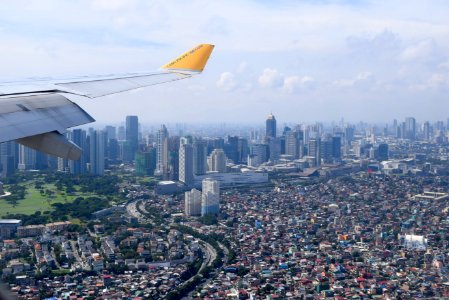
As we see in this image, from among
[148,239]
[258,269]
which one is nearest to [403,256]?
[258,269]

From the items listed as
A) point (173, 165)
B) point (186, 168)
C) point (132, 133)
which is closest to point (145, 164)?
point (173, 165)

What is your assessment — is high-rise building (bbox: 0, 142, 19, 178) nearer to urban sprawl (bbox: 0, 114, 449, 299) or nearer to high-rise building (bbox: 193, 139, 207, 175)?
urban sprawl (bbox: 0, 114, 449, 299)

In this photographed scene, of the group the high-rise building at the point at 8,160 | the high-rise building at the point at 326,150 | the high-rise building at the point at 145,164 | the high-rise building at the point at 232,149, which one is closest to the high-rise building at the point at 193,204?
the high-rise building at the point at 8,160

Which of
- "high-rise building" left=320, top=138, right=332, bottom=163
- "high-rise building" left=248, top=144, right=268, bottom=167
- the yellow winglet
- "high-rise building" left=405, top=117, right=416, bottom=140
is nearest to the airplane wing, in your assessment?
the yellow winglet

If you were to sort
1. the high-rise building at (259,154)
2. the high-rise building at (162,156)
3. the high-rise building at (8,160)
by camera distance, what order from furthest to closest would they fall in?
the high-rise building at (259,154), the high-rise building at (162,156), the high-rise building at (8,160)

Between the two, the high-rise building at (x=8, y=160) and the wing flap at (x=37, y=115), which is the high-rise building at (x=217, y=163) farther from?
the wing flap at (x=37, y=115)

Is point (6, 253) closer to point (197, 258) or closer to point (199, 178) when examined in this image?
point (197, 258)
